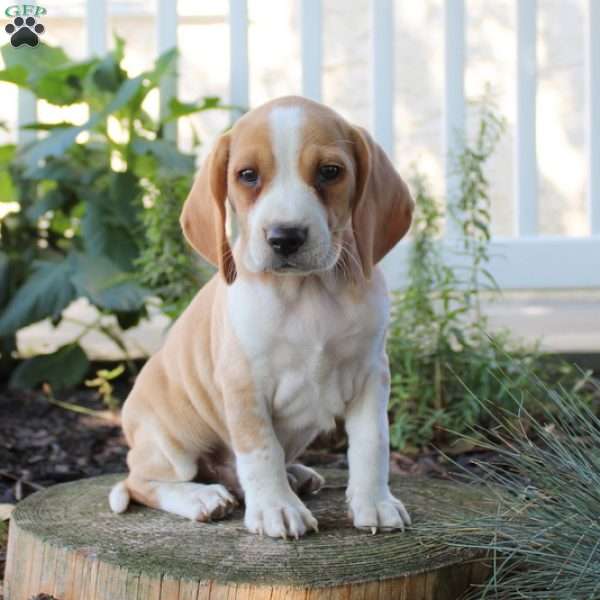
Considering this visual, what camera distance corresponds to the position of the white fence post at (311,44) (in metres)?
5.46

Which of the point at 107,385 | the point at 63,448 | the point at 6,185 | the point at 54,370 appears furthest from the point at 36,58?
the point at 63,448

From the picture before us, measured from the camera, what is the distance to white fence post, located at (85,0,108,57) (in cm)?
551

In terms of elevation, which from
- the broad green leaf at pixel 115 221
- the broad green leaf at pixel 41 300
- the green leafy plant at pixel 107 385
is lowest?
the green leafy plant at pixel 107 385

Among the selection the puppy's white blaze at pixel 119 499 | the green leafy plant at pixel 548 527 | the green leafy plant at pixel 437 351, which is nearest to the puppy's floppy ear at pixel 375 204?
the green leafy plant at pixel 548 527

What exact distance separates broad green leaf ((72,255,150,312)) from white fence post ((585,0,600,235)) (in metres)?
2.44

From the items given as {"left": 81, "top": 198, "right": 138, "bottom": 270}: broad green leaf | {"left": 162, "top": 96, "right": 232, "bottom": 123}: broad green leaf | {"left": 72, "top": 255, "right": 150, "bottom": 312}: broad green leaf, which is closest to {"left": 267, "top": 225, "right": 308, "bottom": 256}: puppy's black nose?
{"left": 72, "top": 255, "right": 150, "bottom": 312}: broad green leaf

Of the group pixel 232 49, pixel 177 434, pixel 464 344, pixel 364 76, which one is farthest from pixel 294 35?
pixel 177 434

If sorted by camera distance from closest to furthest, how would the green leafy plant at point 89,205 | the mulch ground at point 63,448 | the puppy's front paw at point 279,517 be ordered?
the puppy's front paw at point 279,517 → the mulch ground at point 63,448 → the green leafy plant at point 89,205

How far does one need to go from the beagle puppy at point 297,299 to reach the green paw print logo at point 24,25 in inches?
105

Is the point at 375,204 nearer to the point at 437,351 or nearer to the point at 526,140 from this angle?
the point at 437,351

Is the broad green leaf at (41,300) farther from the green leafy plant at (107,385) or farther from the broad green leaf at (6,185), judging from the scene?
the broad green leaf at (6,185)

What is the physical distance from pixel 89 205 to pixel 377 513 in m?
2.91

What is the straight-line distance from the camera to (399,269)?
5.39 metres

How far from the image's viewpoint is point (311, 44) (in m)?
5.51
